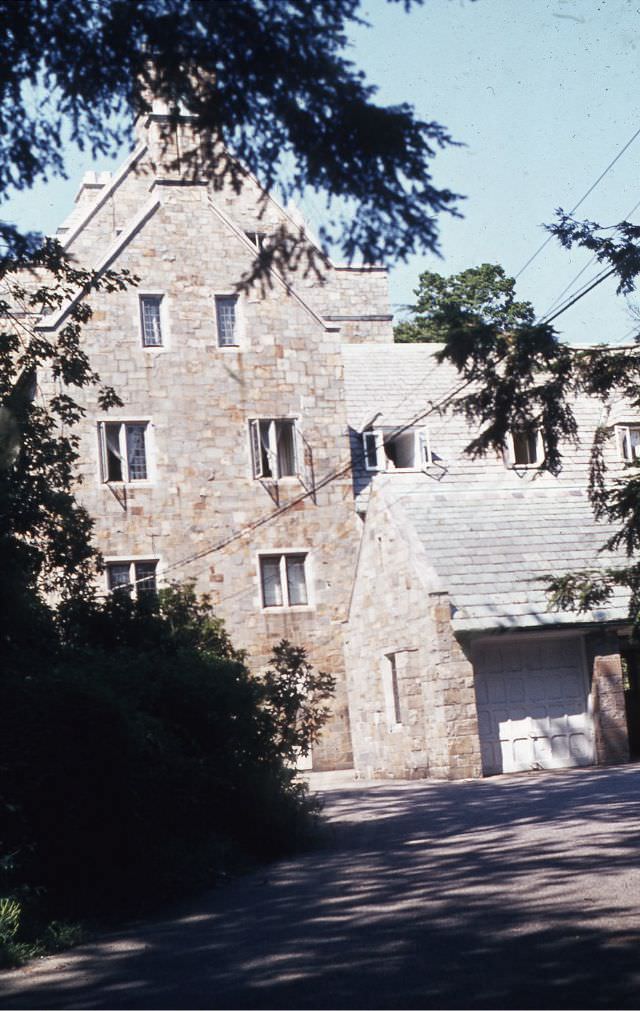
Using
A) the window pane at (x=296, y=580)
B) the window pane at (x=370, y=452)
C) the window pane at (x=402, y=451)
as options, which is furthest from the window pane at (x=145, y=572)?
the window pane at (x=402, y=451)

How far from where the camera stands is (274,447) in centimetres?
3334

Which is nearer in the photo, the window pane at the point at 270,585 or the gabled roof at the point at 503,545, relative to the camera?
the gabled roof at the point at 503,545

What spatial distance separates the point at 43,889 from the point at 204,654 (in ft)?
17.6

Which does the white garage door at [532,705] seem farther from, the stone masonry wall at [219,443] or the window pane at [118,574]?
the window pane at [118,574]

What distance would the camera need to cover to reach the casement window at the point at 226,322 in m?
33.2

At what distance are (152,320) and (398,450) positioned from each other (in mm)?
7229

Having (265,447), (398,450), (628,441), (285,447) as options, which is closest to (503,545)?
(398,450)

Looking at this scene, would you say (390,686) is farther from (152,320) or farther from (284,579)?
(152,320)

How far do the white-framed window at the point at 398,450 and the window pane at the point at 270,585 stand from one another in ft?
12.4

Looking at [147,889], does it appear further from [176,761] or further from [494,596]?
[494,596]

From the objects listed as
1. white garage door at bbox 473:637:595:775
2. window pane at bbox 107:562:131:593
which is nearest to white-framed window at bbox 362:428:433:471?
window pane at bbox 107:562:131:593

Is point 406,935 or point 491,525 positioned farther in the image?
point 491,525

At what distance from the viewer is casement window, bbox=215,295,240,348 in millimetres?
33219

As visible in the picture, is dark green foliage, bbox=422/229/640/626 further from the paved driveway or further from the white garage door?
the white garage door
